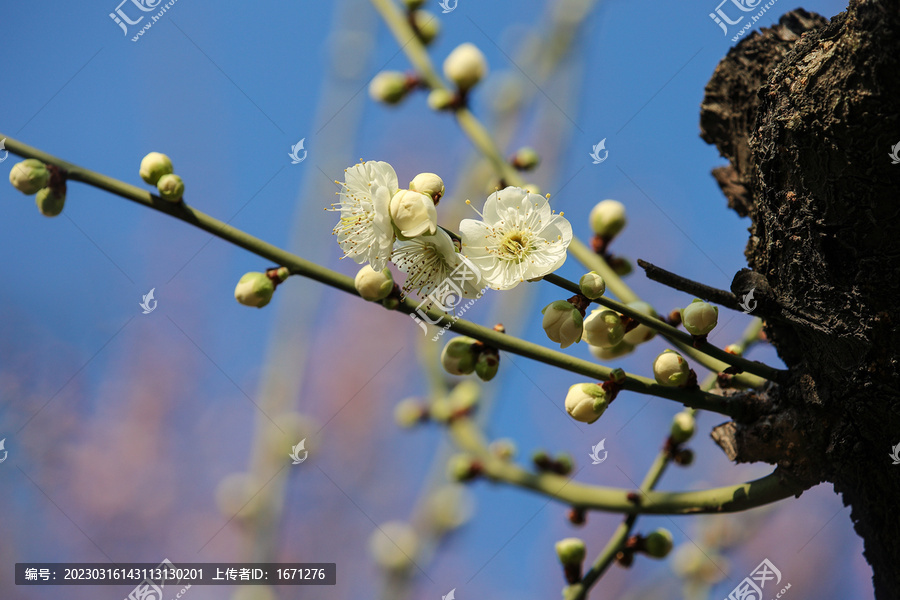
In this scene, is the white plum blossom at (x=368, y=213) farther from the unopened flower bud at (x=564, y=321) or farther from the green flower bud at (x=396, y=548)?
the green flower bud at (x=396, y=548)

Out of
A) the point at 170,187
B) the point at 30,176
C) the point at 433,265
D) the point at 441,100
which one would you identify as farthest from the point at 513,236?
the point at 30,176

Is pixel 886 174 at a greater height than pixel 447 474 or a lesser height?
lesser

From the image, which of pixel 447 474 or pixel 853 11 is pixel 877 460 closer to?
pixel 853 11

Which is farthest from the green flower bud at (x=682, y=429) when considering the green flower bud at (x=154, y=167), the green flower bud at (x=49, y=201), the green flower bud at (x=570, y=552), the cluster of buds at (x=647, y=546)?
the green flower bud at (x=49, y=201)

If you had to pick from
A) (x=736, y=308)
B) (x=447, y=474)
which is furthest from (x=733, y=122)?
(x=447, y=474)

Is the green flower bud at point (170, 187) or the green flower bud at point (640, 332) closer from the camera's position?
the green flower bud at point (170, 187)

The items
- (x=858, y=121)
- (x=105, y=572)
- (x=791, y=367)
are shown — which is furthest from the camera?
(x=105, y=572)

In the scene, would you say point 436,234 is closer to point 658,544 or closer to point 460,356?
point 460,356
